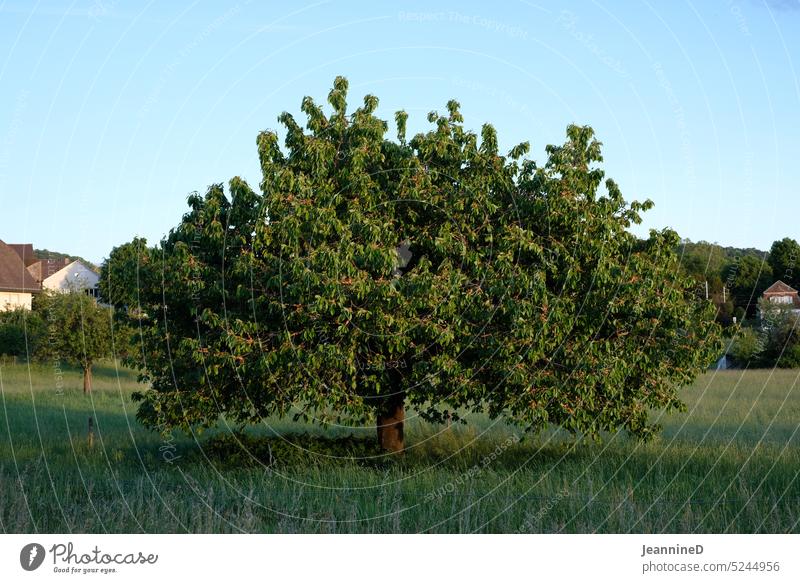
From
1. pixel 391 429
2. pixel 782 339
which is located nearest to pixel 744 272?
pixel 782 339

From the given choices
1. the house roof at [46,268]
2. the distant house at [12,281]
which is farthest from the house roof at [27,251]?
the distant house at [12,281]

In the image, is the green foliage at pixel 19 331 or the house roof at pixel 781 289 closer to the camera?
the house roof at pixel 781 289

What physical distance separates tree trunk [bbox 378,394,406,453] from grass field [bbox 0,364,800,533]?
39cm

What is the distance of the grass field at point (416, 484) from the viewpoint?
1275 cm

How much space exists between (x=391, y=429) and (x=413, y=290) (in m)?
5.01

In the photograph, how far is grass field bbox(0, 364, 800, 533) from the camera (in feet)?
41.8

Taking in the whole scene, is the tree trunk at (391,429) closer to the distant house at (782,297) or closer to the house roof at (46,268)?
the distant house at (782,297)

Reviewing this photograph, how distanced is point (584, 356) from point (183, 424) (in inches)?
314

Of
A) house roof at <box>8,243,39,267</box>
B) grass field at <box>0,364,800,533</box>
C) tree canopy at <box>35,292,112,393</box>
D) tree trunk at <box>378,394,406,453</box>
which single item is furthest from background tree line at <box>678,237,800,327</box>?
house roof at <box>8,243,39,267</box>

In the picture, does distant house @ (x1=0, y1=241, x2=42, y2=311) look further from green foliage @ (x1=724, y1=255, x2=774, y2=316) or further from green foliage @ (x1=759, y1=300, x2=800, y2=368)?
green foliage @ (x1=759, y1=300, x2=800, y2=368)

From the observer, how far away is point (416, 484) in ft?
51.4

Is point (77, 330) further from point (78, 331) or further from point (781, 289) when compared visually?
point (781, 289)

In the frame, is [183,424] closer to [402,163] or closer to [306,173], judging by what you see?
[306,173]

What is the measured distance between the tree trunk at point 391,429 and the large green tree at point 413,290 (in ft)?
2.82
